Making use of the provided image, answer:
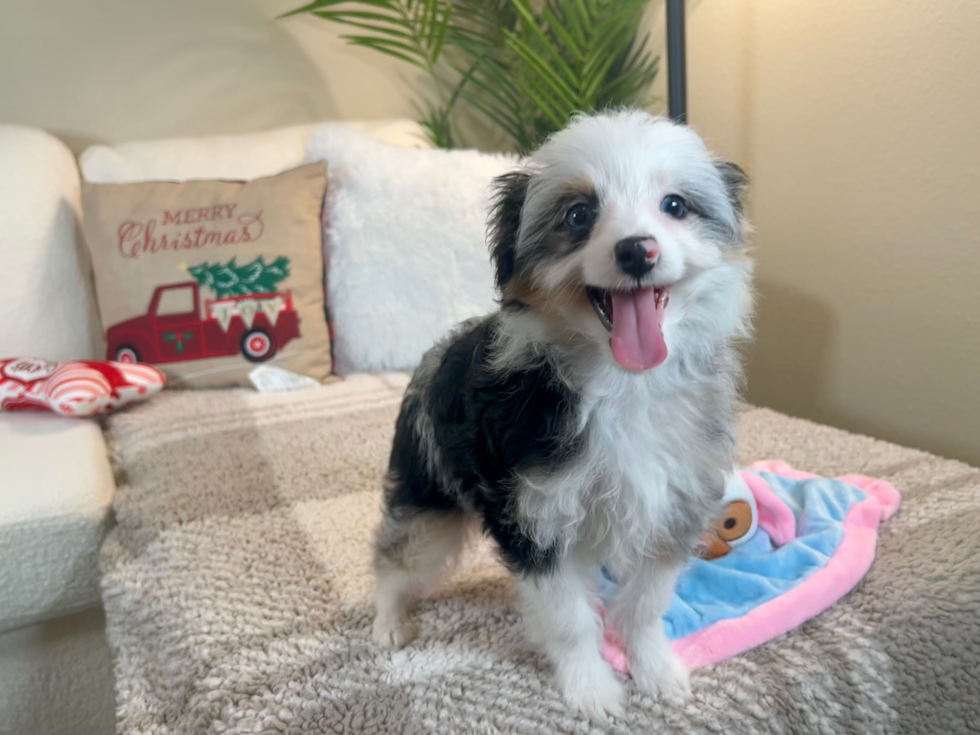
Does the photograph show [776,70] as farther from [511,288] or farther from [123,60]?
Answer: [123,60]

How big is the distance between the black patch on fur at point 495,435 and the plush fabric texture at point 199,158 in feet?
4.95

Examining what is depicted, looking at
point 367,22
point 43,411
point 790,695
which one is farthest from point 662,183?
point 367,22

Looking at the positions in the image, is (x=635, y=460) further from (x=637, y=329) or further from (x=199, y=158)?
(x=199, y=158)

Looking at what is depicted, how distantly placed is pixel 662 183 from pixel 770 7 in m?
1.35

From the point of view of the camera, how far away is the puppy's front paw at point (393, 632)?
3.49ft

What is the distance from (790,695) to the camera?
91 cm

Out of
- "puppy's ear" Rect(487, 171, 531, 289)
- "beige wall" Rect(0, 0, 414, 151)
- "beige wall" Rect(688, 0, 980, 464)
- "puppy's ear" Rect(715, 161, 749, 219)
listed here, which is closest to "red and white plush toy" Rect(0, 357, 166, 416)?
"beige wall" Rect(0, 0, 414, 151)

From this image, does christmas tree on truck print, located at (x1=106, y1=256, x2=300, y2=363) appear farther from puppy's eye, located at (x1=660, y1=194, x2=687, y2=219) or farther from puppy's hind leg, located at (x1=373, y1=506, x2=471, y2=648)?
puppy's eye, located at (x1=660, y1=194, x2=687, y2=219)

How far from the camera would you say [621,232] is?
A: 0.83 meters

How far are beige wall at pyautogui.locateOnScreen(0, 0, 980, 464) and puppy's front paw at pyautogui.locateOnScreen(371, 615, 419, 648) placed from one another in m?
1.32

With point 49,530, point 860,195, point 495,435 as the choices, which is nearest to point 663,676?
point 495,435

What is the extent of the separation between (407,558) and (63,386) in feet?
3.55

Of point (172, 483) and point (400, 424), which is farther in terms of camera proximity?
point (172, 483)

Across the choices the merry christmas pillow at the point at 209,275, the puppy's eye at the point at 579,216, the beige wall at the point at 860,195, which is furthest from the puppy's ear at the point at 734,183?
the merry christmas pillow at the point at 209,275
